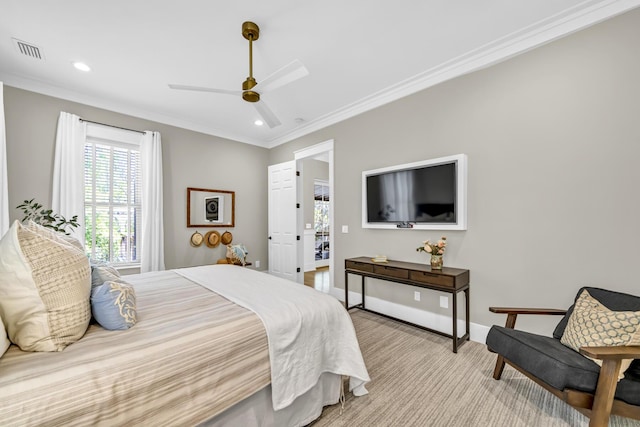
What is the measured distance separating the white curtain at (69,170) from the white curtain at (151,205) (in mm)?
677

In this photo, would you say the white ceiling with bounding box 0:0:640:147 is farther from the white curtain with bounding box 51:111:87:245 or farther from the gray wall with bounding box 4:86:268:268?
the white curtain with bounding box 51:111:87:245

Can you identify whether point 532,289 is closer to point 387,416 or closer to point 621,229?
point 621,229

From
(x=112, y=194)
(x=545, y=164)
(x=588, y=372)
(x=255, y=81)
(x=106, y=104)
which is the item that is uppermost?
(x=106, y=104)

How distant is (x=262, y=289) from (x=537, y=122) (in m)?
2.76

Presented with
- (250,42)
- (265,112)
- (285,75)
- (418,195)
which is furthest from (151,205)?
(418,195)

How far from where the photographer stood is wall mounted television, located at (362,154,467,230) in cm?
275

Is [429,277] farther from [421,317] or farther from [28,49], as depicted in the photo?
[28,49]

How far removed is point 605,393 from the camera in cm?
134

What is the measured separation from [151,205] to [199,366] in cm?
345

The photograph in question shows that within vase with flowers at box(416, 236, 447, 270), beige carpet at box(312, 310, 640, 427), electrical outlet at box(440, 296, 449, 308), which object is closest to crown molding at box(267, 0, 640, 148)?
vase with flowers at box(416, 236, 447, 270)

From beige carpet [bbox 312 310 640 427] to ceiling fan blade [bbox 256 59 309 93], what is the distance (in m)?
2.38

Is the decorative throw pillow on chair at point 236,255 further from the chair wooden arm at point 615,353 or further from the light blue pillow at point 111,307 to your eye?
the chair wooden arm at point 615,353

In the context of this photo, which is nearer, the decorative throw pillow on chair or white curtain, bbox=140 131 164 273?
white curtain, bbox=140 131 164 273

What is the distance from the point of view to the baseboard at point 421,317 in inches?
105
